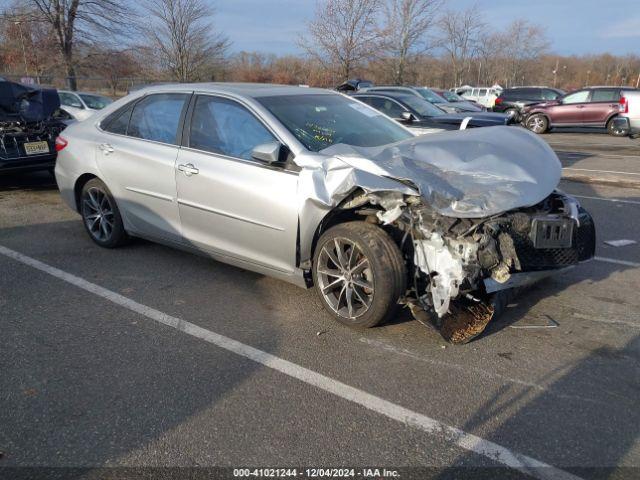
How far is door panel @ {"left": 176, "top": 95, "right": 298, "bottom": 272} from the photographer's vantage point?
3.74 metres

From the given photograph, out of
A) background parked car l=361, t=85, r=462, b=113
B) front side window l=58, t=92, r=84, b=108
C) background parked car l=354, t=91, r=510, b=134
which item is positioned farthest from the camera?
front side window l=58, t=92, r=84, b=108

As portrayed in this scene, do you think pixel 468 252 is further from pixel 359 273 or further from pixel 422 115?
pixel 422 115

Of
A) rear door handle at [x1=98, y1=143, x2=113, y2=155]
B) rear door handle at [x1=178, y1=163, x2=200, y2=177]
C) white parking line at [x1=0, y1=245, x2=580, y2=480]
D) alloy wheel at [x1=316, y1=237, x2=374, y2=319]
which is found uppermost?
rear door handle at [x1=98, y1=143, x2=113, y2=155]

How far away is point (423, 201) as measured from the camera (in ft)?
10.5

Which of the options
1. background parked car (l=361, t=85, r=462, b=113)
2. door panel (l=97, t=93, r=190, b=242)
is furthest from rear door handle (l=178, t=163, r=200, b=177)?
background parked car (l=361, t=85, r=462, b=113)

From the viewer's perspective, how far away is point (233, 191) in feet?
12.9

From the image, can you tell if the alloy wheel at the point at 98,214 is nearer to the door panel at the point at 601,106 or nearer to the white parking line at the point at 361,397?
the white parking line at the point at 361,397

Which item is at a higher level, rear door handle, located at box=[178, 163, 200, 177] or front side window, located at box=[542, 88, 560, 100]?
front side window, located at box=[542, 88, 560, 100]

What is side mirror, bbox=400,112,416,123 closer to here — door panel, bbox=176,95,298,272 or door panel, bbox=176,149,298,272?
door panel, bbox=176,95,298,272

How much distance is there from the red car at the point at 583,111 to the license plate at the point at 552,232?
17.0 m

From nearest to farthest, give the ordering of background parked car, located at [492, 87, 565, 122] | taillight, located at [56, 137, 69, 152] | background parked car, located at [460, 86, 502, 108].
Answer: taillight, located at [56, 137, 69, 152] → background parked car, located at [492, 87, 565, 122] → background parked car, located at [460, 86, 502, 108]

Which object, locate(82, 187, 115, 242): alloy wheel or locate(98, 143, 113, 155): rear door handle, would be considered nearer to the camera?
locate(98, 143, 113, 155): rear door handle

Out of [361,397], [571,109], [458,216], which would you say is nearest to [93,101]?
[458,216]

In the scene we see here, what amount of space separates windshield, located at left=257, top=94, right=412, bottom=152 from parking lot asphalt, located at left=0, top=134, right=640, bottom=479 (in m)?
1.31
